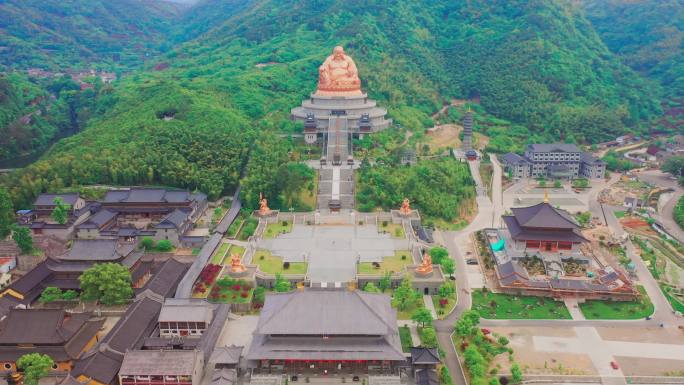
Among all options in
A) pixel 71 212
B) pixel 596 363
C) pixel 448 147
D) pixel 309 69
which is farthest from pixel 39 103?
pixel 596 363

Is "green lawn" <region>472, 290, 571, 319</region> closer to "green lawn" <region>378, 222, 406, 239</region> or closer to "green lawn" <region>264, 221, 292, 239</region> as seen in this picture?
"green lawn" <region>378, 222, 406, 239</region>

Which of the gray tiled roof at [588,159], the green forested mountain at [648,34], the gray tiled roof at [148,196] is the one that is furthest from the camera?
the green forested mountain at [648,34]

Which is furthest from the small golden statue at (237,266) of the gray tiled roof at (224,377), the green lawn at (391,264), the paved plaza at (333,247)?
the gray tiled roof at (224,377)

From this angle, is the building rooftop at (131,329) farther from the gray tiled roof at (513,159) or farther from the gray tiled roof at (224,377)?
the gray tiled roof at (513,159)

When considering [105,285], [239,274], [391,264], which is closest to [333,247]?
[391,264]

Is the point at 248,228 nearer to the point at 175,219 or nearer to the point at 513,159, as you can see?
the point at 175,219

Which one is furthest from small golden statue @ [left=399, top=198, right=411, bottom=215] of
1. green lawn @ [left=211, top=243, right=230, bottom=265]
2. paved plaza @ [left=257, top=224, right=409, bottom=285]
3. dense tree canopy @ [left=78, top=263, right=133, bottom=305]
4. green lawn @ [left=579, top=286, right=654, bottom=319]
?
dense tree canopy @ [left=78, top=263, right=133, bottom=305]
